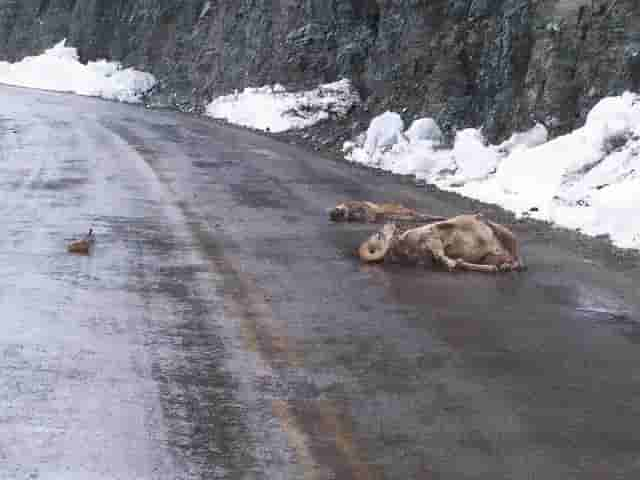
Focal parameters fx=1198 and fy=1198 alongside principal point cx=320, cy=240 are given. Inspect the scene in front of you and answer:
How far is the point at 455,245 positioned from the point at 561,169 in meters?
7.29

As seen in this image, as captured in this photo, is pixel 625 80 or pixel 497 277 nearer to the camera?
pixel 497 277

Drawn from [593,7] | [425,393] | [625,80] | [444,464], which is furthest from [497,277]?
[593,7]

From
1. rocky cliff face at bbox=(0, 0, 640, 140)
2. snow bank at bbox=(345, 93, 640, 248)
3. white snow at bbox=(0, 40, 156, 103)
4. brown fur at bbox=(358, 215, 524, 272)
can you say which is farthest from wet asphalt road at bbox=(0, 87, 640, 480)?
Result: white snow at bbox=(0, 40, 156, 103)

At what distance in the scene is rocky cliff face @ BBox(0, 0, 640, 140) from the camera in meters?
22.1

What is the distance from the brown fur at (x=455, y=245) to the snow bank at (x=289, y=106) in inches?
804

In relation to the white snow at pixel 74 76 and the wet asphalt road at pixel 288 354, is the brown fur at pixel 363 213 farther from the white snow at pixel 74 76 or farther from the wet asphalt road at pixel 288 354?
the white snow at pixel 74 76

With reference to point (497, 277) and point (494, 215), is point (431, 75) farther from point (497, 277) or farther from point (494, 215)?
point (497, 277)

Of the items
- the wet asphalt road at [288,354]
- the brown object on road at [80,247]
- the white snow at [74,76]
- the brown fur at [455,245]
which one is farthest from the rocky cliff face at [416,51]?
the brown object on road at [80,247]

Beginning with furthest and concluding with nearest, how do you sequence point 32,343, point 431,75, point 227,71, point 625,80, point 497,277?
point 227,71, point 431,75, point 625,80, point 497,277, point 32,343

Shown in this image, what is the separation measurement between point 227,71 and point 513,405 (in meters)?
38.3

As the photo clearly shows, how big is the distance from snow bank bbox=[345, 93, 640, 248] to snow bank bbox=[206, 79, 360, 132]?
874 centimetres

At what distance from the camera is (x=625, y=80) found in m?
20.6

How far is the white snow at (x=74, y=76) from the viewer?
5147 cm

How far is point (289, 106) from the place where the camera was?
34188mm
